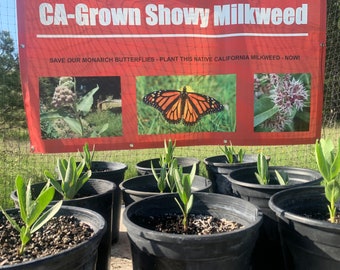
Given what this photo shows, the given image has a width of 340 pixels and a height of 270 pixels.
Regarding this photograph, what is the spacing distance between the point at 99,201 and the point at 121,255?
29.1 inches

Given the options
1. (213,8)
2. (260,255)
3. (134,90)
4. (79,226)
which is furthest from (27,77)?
(260,255)

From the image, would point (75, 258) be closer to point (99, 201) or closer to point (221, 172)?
point (99, 201)

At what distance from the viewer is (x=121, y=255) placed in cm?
246

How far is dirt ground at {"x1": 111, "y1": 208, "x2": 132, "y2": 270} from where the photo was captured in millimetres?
2275

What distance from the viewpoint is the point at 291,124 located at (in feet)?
10.1

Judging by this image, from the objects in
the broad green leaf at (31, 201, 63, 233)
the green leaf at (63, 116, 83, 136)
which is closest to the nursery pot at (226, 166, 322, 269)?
the broad green leaf at (31, 201, 63, 233)

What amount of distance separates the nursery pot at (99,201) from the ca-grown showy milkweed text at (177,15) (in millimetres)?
1433

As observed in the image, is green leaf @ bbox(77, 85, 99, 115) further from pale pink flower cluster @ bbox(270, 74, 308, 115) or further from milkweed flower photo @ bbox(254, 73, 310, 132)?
pale pink flower cluster @ bbox(270, 74, 308, 115)

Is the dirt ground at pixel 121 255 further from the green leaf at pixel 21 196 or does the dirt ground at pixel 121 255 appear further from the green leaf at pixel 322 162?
the green leaf at pixel 322 162

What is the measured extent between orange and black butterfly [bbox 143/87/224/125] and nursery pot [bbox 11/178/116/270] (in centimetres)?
107

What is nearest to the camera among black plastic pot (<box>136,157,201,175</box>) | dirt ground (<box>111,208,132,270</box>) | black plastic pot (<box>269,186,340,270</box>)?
black plastic pot (<box>269,186,340,270</box>)

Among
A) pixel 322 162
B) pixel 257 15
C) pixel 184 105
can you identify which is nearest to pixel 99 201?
pixel 322 162

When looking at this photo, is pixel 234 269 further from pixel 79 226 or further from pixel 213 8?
pixel 213 8

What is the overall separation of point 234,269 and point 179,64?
1.97 metres
